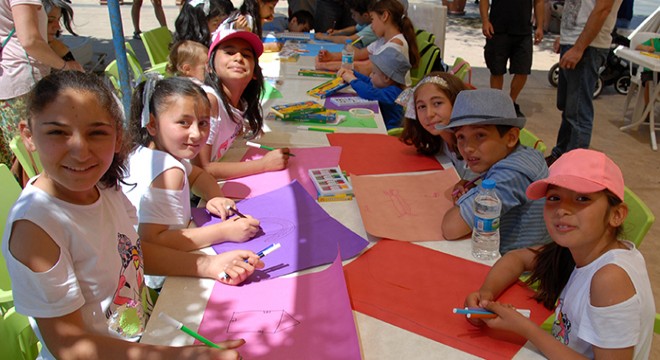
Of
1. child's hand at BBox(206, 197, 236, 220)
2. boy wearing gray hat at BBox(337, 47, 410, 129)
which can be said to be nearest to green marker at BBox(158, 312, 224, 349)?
child's hand at BBox(206, 197, 236, 220)

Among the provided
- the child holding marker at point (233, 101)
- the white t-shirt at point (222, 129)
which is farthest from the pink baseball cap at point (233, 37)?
the white t-shirt at point (222, 129)

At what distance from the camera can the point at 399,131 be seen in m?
2.98

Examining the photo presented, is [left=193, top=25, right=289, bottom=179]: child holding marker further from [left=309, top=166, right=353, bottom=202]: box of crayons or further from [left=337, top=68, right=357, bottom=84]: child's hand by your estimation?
[left=337, top=68, right=357, bottom=84]: child's hand

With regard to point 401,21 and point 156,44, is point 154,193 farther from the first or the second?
point 156,44

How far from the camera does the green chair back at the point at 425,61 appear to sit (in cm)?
415

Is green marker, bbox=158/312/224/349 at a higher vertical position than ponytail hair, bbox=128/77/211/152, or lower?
lower

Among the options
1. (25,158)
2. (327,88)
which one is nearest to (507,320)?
(25,158)

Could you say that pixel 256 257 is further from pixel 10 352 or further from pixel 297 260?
pixel 10 352

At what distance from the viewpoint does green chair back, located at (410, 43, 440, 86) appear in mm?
4148

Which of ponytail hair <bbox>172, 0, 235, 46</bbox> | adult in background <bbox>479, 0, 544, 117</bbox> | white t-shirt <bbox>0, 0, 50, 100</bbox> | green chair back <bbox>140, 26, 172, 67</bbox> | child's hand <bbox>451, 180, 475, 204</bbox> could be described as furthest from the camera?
adult in background <bbox>479, 0, 544, 117</bbox>

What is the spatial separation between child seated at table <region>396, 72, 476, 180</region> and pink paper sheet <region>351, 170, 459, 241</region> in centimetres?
16

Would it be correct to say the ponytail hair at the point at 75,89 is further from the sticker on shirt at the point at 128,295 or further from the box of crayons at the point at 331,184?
the box of crayons at the point at 331,184

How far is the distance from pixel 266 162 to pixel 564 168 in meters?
1.23

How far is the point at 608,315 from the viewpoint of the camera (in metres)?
1.19
